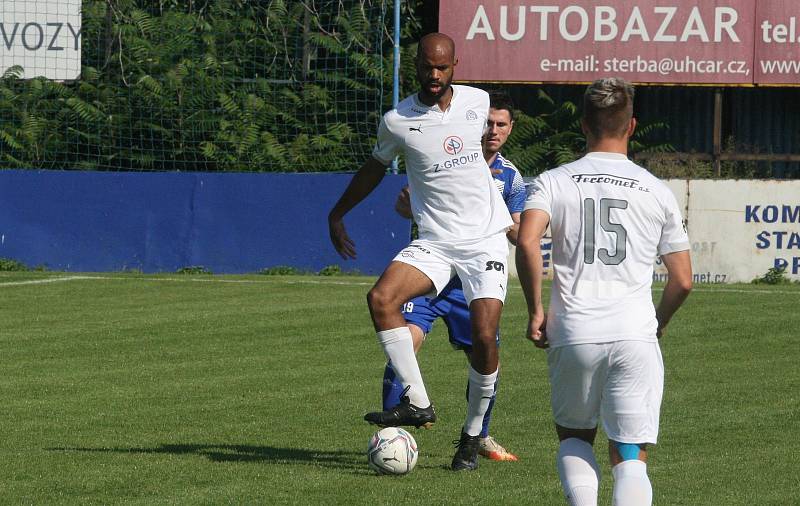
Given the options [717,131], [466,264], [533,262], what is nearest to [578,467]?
[533,262]

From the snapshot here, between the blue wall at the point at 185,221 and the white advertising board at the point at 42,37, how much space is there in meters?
3.17

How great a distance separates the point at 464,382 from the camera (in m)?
10.4

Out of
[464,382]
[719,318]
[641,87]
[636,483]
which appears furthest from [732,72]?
[636,483]

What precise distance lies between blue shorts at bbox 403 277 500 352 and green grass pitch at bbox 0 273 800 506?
27.5 inches

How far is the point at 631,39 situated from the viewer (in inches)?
887

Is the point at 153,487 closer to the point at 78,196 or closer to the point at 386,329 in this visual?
the point at 386,329

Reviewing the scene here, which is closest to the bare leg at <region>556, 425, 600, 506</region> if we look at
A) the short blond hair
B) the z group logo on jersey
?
the short blond hair

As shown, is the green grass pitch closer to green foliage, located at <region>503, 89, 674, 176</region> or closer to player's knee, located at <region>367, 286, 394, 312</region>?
player's knee, located at <region>367, 286, 394, 312</region>

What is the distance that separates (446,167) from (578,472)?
104 inches

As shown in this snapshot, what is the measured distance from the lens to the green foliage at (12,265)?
21.0 m

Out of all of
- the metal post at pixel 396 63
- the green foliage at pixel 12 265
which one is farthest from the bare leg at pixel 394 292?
the green foliage at pixel 12 265

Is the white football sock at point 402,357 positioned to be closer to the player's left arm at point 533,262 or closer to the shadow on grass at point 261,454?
the shadow on grass at point 261,454

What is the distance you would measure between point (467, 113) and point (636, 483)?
3.05 metres

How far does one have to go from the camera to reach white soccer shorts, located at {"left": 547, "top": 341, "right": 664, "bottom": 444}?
15.9ft
